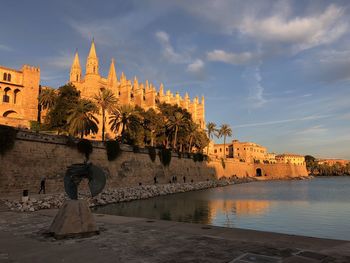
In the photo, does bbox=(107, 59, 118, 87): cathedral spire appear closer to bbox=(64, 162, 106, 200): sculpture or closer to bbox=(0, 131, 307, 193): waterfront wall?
bbox=(0, 131, 307, 193): waterfront wall

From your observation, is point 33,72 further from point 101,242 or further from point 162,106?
point 101,242

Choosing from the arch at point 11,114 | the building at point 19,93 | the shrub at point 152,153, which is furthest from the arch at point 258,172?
the arch at point 11,114

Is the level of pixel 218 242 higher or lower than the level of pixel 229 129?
lower

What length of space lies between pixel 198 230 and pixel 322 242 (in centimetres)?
350

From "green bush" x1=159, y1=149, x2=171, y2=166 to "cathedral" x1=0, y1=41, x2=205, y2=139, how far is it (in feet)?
65.0

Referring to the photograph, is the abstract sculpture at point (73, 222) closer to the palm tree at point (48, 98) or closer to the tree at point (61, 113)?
the tree at point (61, 113)

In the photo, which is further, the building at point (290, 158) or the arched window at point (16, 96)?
the building at point (290, 158)

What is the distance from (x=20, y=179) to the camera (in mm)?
23328

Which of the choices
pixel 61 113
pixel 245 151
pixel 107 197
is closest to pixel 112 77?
pixel 61 113

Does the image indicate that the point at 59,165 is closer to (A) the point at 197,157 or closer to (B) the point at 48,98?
(B) the point at 48,98

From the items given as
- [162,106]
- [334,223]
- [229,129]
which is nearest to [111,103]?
[162,106]

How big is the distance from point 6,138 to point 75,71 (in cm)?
5942

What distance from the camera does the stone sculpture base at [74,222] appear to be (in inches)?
332

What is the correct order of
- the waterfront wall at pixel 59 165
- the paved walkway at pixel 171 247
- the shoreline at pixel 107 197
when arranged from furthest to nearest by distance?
1. the waterfront wall at pixel 59 165
2. the shoreline at pixel 107 197
3. the paved walkway at pixel 171 247
